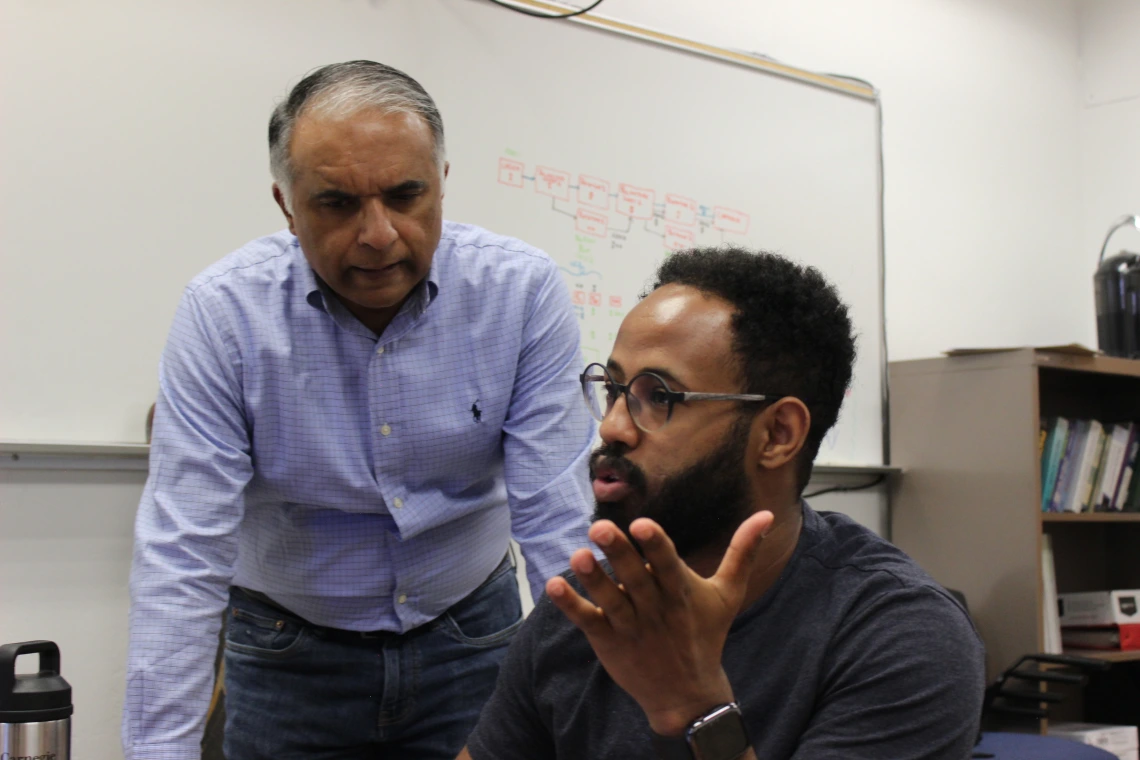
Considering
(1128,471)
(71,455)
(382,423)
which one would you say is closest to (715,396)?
(382,423)

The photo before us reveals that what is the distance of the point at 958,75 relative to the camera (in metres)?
4.09

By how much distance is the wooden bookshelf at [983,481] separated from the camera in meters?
3.34

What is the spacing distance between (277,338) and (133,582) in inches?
16.0

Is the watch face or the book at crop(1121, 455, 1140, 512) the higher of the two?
the watch face

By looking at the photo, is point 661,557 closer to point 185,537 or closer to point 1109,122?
point 185,537

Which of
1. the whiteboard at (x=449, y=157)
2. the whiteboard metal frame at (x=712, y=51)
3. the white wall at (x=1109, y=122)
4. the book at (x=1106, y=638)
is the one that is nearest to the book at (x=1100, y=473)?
the book at (x=1106, y=638)

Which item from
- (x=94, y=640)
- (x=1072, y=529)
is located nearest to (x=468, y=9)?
(x=94, y=640)

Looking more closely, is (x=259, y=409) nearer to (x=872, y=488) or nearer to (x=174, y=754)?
(x=174, y=754)

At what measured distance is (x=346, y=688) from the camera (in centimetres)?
159

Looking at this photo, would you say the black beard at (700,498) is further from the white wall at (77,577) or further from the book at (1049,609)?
the book at (1049,609)

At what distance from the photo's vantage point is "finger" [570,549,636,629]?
84cm

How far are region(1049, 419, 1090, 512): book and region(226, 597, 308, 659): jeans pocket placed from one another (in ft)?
9.20

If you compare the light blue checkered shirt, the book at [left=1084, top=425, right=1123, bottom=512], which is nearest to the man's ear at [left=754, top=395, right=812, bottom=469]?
the light blue checkered shirt

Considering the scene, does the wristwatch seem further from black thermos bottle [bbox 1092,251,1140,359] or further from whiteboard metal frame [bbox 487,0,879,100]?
black thermos bottle [bbox 1092,251,1140,359]
